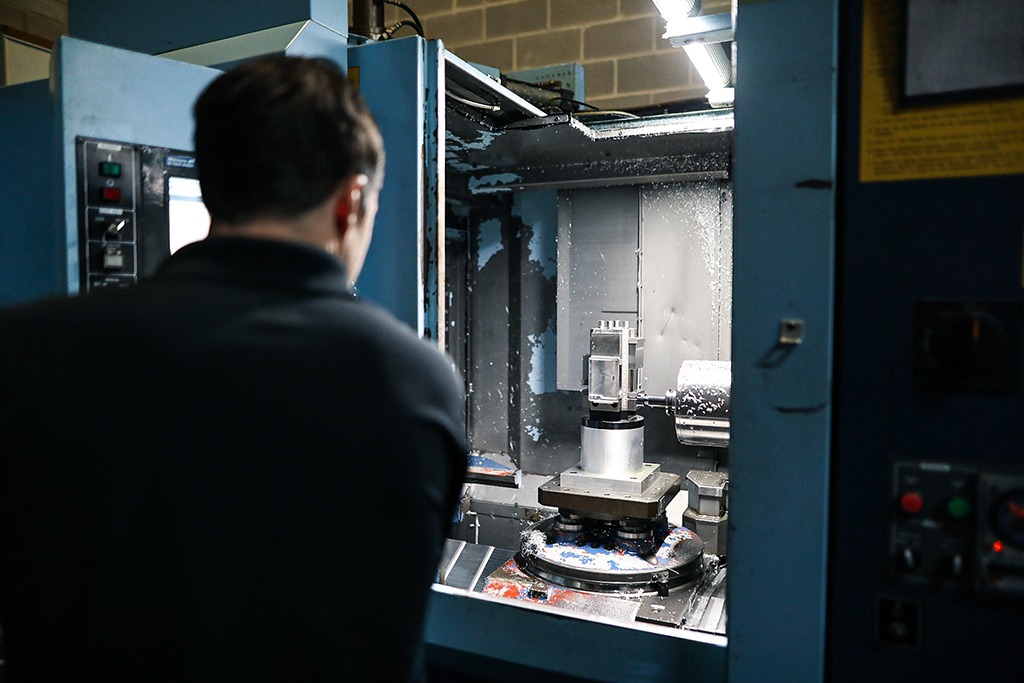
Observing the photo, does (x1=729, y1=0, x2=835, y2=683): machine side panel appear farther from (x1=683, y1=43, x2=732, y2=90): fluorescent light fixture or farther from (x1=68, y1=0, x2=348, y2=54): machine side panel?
(x1=683, y1=43, x2=732, y2=90): fluorescent light fixture

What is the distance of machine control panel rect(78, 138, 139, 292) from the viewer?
0.96 m

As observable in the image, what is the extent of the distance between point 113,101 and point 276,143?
22.7 inches

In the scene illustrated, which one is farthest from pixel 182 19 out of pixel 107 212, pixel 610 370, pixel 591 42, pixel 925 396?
pixel 591 42

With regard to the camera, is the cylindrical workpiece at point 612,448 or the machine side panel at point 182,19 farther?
the cylindrical workpiece at point 612,448

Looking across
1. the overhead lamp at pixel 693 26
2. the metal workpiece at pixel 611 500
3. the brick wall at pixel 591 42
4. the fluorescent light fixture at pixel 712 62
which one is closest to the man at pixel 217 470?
the metal workpiece at pixel 611 500

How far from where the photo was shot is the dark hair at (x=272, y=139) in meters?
0.58

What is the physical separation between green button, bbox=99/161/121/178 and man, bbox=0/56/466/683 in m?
0.49

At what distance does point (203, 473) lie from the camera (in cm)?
52

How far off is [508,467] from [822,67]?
1.55 metres

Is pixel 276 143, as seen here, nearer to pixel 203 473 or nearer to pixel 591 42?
pixel 203 473

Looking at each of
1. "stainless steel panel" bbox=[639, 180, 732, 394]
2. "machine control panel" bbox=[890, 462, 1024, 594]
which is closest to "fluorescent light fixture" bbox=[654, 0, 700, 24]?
"stainless steel panel" bbox=[639, 180, 732, 394]

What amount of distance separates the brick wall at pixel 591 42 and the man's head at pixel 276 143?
90.7 inches

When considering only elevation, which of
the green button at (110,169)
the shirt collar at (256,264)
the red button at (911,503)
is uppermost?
the green button at (110,169)

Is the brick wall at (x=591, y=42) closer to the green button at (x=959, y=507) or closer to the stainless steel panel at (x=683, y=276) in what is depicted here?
the stainless steel panel at (x=683, y=276)
